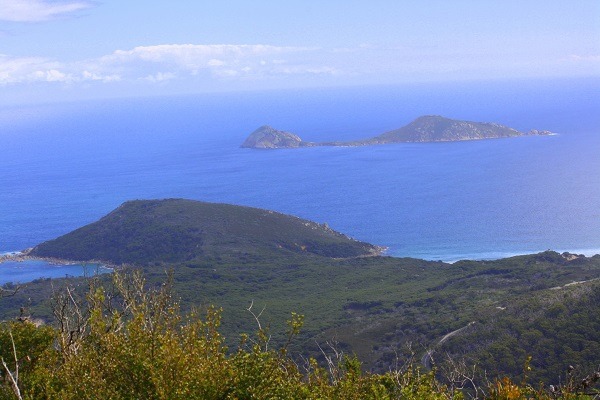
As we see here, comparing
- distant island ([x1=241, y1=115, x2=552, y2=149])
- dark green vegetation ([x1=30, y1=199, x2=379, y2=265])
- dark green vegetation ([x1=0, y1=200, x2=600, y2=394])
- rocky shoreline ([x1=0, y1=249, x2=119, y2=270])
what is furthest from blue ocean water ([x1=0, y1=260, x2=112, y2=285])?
distant island ([x1=241, y1=115, x2=552, y2=149])

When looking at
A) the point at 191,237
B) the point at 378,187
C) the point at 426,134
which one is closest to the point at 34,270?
the point at 191,237

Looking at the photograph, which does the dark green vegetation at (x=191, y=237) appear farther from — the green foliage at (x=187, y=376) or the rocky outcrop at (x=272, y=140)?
the rocky outcrop at (x=272, y=140)

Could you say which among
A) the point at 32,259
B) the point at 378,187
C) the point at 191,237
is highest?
the point at 191,237

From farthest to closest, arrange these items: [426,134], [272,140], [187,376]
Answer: [272,140]
[426,134]
[187,376]

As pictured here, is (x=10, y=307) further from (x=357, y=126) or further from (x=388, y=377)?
(x=357, y=126)

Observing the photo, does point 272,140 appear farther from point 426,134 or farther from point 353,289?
point 353,289

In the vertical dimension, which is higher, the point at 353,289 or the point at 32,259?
the point at 353,289
